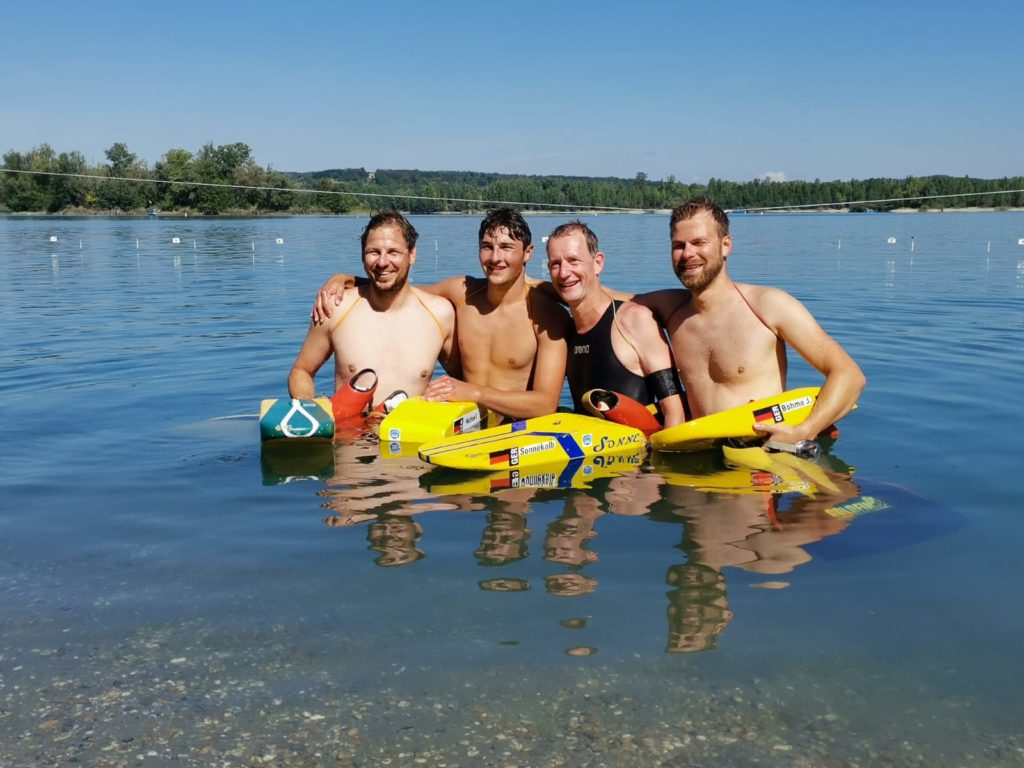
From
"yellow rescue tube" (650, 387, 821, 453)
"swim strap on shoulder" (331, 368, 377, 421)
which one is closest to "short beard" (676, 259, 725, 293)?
"yellow rescue tube" (650, 387, 821, 453)

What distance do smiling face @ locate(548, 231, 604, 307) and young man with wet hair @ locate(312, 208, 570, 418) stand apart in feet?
0.87

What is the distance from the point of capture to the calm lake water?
3.13m

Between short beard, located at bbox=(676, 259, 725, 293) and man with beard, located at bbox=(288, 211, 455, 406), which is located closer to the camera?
short beard, located at bbox=(676, 259, 725, 293)

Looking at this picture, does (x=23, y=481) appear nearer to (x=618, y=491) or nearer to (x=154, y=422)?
(x=154, y=422)

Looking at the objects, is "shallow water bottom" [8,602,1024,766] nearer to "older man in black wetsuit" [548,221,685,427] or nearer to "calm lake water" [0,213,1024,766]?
"calm lake water" [0,213,1024,766]

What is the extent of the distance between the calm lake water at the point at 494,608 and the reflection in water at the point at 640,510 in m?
0.02

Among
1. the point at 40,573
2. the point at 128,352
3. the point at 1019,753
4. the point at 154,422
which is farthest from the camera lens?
the point at 128,352

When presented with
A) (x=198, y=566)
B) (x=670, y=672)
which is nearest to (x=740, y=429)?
(x=670, y=672)

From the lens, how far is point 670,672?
348cm

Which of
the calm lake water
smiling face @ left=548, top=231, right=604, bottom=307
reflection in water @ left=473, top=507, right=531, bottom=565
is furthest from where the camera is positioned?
smiling face @ left=548, top=231, right=604, bottom=307

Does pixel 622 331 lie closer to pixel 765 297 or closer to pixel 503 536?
pixel 765 297

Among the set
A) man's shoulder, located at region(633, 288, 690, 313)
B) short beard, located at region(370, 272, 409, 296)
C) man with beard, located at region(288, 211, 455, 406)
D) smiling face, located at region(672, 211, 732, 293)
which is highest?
smiling face, located at region(672, 211, 732, 293)

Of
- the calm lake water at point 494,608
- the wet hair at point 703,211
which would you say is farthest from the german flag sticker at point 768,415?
the wet hair at point 703,211

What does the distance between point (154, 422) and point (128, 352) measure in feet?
15.0
